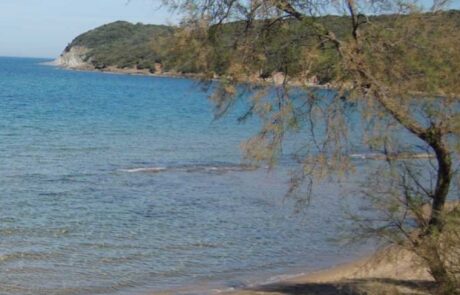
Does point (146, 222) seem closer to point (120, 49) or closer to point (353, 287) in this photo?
point (353, 287)

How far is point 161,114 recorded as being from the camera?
51.9 m

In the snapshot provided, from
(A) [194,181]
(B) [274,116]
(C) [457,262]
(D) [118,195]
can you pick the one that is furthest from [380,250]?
(A) [194,181]

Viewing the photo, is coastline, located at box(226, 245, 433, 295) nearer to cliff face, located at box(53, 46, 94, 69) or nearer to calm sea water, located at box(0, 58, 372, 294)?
calm sea water, located at box(0, 58, 372, 294)

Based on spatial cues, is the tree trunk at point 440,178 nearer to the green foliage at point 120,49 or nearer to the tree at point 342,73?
the tree at point 342,73

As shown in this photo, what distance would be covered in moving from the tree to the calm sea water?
0.71m

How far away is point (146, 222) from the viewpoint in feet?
51.3

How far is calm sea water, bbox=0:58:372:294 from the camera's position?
1206cm

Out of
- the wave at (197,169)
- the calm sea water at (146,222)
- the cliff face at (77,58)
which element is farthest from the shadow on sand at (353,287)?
Answer: the cliff face at (77,58)

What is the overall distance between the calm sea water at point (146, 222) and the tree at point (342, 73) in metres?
0.71

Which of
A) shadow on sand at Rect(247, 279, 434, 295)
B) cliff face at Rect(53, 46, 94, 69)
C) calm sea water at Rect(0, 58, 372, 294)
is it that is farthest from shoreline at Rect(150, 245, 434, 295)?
cliff face at Rect(53, 46, 94, 69)

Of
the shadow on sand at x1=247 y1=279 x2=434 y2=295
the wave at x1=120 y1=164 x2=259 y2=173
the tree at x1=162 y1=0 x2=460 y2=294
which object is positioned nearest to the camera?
the tree at x1=162 y1=0 x2=460 y2=294

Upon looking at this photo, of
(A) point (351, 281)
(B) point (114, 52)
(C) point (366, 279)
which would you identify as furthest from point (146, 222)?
(B) point (114, 52)

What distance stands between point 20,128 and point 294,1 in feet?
97.4

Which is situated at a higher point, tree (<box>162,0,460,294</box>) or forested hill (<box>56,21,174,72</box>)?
forested hill (<box>56,21,174,72</box>)
